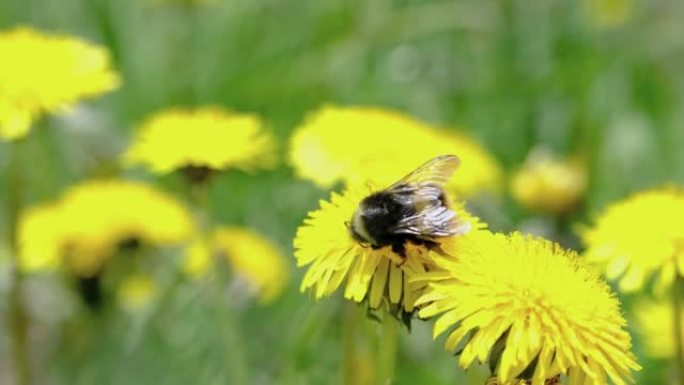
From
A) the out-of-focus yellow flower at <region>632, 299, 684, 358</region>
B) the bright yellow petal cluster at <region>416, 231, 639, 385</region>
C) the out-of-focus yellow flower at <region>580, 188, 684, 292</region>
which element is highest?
the out-of-focus yellow flower at <region>632, 299, 684, 358</region>

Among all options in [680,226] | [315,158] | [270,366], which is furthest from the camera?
[270,366]

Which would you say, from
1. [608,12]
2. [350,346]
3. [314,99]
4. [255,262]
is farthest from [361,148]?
[608,12]

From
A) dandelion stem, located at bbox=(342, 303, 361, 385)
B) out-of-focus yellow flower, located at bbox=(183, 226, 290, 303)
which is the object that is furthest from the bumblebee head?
out-of-focus yellow flower, located at bbox=(183, 226, 290, 303)

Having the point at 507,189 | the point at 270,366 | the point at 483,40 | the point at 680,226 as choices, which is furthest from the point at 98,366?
the point at 483,40

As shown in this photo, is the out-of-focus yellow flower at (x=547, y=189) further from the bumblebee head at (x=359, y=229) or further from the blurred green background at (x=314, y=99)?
the bumblebee head at (x=359, y=229)

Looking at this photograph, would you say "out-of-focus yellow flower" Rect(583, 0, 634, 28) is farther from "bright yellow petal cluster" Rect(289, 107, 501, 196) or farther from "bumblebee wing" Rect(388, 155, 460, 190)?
"bumblebee wing" Rect(388, 155, 460, 190)

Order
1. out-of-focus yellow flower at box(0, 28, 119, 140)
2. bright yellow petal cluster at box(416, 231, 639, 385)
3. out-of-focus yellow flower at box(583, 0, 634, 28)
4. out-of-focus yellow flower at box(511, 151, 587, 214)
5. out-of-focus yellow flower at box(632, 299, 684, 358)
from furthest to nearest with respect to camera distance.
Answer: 1. out-of-focus yellow flower at box(583, 0, 634, 28)
2. out-of-focus yellow flower at box(511, 151, 587, 214)
3. out-of-focus yellow flower at box(632, 299, 684, 358)
4. out-of-focus yellow flower at box(0, 28, 119, 140)
5. bright yellow petal cluster at box(416, 231, 639, 385)

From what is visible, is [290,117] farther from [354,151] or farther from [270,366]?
[354,151]
